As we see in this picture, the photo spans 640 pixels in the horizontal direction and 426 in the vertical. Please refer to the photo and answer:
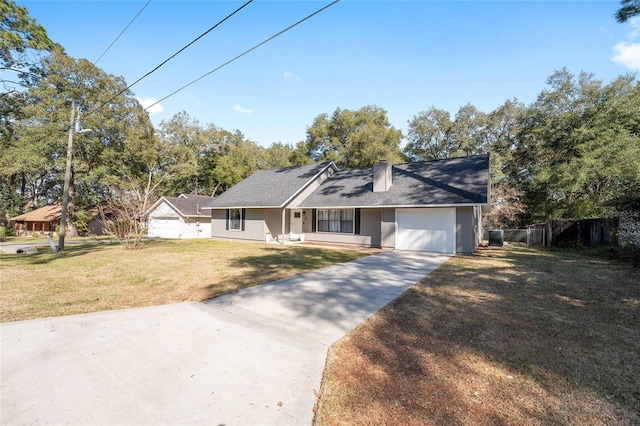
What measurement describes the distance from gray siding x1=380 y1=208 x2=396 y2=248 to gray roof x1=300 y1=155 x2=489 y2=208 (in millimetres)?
572

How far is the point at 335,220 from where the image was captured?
56.9 feet

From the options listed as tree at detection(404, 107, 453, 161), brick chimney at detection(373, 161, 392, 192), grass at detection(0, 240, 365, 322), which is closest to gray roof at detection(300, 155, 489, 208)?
brick chimney at detection(373, 161, 392, 192)

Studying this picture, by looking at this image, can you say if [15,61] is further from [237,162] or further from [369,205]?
[369,205]

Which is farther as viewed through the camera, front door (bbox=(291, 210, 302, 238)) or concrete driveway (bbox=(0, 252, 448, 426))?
front door (bbox=(291, 210, 302, 238))

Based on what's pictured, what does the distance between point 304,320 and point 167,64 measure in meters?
7.73

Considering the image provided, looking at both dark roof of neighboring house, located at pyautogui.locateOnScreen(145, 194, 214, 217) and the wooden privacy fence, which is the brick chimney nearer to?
the wooden privacy fence

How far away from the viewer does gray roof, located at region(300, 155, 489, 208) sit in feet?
42.7

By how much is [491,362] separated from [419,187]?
474 inches

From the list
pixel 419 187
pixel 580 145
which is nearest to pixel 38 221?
pixel 419 187

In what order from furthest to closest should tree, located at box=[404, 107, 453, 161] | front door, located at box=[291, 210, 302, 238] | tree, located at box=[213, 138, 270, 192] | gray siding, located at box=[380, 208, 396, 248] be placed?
tree, located at box=[213, 138, 270, 192] < tree, located at box=[404, 107, 453, 161] < front door, located at box=[291, 210, 302, 238] < gray siding, located at box=[380, 208, 396, 248]

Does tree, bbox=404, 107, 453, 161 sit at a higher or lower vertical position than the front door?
higher

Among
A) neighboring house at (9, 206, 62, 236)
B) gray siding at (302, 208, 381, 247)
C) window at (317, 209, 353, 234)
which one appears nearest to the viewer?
gray siding at (302, 208, 381, 247)

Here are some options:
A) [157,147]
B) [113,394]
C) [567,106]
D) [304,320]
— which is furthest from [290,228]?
[567,106]

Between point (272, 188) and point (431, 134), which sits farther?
point (431, 134)
